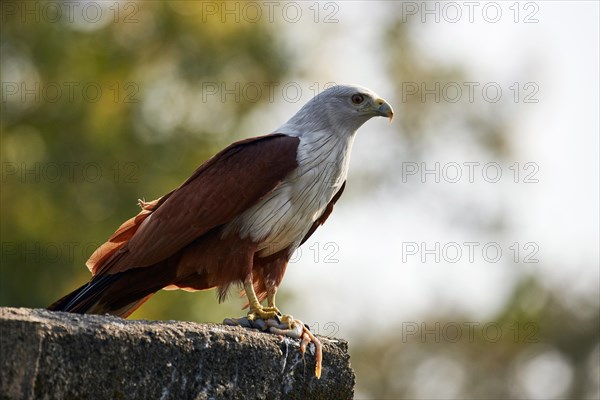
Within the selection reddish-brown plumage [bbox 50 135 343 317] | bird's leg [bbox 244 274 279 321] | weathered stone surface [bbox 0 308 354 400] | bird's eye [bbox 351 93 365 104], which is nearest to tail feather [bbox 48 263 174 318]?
reddish-brown plumage [bbox 50 135 343 317]

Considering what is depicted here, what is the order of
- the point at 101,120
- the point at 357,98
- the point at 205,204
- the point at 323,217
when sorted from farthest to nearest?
the point at 101,120, the point at 357,98, the point at 323,217, the point at 205,204

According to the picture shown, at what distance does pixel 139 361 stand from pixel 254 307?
5.77 feet

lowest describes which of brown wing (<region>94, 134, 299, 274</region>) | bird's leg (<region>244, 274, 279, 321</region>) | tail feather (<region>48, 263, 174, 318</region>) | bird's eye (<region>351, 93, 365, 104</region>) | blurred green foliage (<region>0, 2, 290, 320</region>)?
blurred green foliage (<region>0, 2, 290, 320</region>)

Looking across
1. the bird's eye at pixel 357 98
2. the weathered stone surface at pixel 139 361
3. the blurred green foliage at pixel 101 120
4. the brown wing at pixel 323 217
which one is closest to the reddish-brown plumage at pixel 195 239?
the brown wing at pixel 323 217

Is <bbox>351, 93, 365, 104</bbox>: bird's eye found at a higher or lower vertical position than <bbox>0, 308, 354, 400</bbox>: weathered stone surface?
higher

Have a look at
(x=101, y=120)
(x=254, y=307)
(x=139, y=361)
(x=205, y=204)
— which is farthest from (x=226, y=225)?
(x=101, y=120)

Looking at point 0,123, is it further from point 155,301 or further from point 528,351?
point 528,351

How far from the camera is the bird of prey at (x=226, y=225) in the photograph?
19.5 feet

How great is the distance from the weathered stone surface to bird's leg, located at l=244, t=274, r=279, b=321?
723 mm

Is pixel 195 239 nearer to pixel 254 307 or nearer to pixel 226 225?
pixel 226 225

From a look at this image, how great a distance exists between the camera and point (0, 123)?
15766 mm

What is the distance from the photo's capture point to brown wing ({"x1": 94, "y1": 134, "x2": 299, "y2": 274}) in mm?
5938

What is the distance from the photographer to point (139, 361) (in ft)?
13.7

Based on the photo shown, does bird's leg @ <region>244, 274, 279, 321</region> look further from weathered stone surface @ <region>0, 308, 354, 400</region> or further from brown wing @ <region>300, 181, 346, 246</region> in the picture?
weathered stone surface @ <region>0, 308, 354, 400</region>
